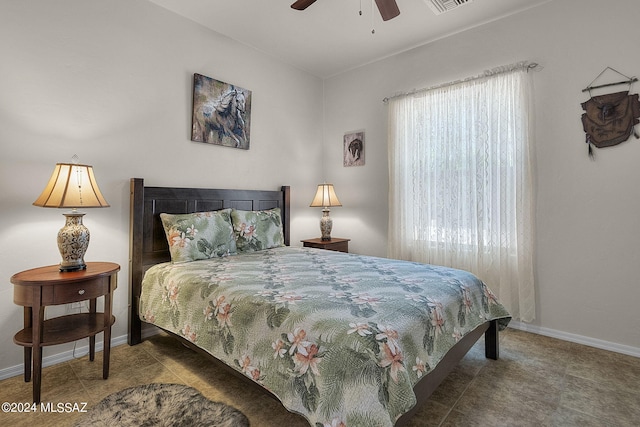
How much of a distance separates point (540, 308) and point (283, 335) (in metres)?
2.46

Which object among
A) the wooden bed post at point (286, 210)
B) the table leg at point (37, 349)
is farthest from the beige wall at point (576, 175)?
the table leg at point (37, 349)

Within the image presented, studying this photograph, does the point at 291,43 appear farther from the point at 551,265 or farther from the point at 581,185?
the point at 551,265

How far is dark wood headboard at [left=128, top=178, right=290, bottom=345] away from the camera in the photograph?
99.8 inches

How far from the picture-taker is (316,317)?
139cm

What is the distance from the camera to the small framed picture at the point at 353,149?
3.96 metres

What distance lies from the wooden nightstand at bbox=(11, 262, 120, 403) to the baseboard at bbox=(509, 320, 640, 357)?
129 inches

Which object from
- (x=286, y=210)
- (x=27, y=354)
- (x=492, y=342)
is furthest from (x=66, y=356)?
(x=492, y=342)

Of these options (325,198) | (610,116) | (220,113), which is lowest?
(325,198)

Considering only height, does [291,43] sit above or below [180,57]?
above

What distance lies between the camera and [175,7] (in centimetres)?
278

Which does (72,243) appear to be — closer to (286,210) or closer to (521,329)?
(286,210)

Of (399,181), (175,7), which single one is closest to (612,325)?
(399,181)

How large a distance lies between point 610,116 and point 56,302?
13.1 ft

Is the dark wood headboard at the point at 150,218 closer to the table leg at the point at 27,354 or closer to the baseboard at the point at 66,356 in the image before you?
the baseboard at the point at 66,356
